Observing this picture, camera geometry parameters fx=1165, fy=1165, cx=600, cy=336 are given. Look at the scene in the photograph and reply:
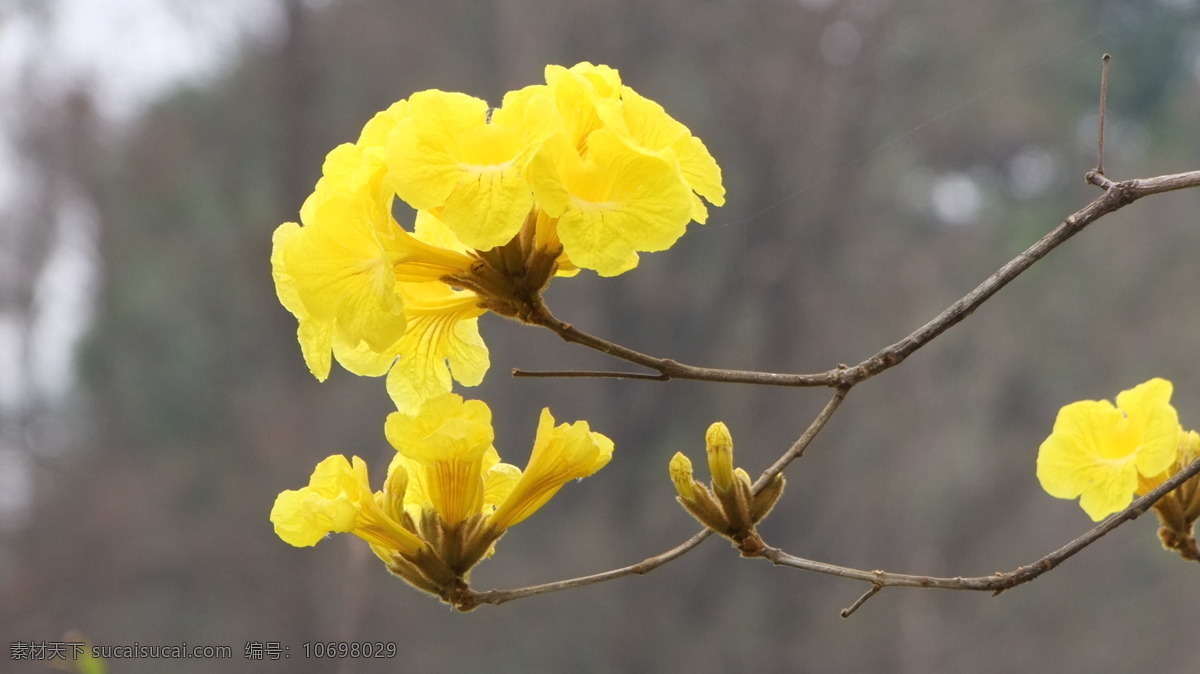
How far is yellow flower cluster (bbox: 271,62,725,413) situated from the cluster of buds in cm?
18

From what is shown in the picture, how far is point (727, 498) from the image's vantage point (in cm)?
88

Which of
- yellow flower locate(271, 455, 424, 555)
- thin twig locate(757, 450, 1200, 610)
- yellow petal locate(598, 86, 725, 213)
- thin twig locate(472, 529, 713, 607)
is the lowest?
thin twig locate(757, 450, 1200, 610)

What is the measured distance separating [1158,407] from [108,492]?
8.66 m

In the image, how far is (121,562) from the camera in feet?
27.5

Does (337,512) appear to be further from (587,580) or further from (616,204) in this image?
(616,204)

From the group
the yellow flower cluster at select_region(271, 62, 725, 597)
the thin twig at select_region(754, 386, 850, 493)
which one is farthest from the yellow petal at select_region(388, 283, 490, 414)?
the thin twig at select_region(754, 386, 850, 493)

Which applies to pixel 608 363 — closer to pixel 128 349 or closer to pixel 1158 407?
pixel 128 349

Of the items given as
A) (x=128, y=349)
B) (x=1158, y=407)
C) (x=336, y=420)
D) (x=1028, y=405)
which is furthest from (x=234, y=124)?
(x=1158, y=407)

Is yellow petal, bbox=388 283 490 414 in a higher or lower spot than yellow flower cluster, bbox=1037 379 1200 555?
higher

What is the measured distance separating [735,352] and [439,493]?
8275mm

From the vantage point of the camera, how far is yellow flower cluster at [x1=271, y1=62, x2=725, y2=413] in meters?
0.72

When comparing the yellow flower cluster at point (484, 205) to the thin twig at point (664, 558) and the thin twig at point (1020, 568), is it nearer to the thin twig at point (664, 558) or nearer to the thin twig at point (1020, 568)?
the thin twig at point (664, 558)

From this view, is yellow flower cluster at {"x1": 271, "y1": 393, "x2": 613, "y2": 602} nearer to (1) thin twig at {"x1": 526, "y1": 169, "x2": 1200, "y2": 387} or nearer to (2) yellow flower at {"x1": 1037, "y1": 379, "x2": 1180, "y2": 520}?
(1) thin twig at {"x1": 526, "y1": 169, "x2": 1200, "y2": 387}

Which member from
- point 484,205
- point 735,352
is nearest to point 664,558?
point 484,205
